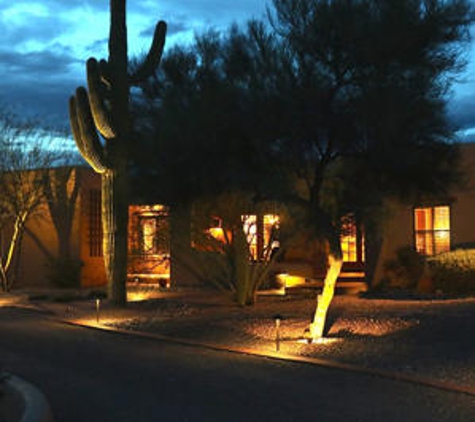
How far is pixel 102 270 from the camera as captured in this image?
3022 centimetres

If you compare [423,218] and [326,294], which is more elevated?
[423,218]

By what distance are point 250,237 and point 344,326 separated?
644 centimetres

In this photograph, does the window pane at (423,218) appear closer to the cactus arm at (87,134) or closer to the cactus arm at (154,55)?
the cactus arm at (154,55)

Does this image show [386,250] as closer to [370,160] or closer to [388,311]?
[388,311]

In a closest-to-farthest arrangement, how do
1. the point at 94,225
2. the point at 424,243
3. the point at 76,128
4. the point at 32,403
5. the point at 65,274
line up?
1. the point at 32,403
2. the point at 76,128
3. the point at 424,243
4. the point at 65,274
5. the point at 94,225

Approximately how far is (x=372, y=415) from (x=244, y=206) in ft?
33.0

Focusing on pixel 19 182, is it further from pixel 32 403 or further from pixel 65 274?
pixel 32 403

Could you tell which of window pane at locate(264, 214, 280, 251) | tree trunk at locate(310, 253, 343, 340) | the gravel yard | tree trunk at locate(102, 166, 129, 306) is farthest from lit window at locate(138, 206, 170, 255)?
tree trunk at locate(310, 253, 343, 340)

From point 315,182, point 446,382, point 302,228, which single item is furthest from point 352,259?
point 446,382

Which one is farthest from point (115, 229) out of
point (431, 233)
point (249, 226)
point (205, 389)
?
point (205, 389)

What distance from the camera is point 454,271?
720 inches

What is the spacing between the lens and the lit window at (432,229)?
20.5 meters

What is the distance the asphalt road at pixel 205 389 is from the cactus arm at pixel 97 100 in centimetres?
661

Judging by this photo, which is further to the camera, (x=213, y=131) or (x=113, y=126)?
(x=113, y=126)
